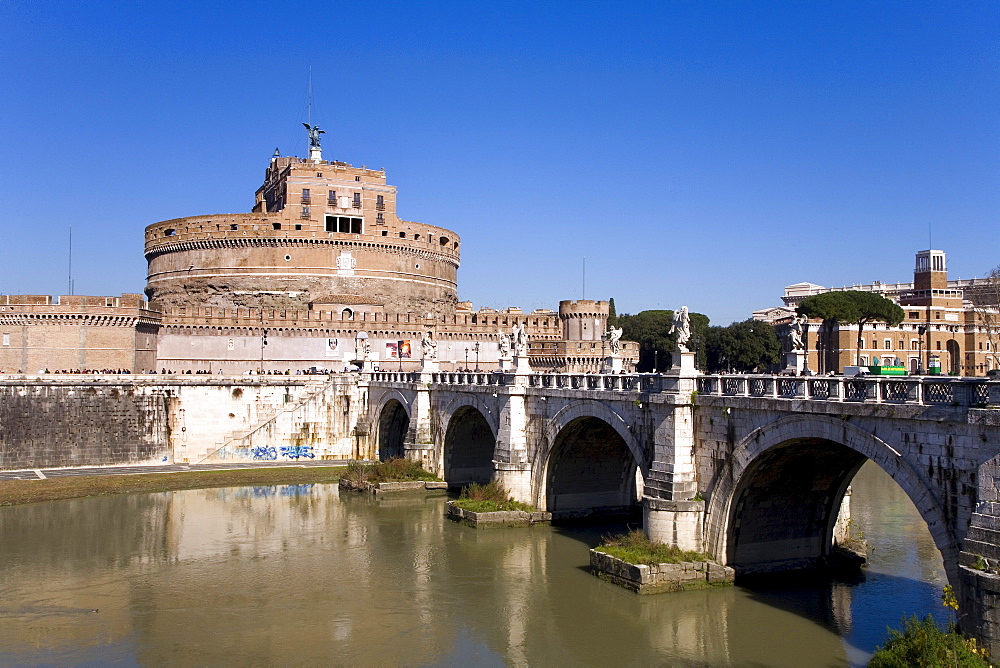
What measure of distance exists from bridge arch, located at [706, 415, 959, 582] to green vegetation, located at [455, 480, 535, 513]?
1081 centimetres

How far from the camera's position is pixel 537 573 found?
87.4 feet

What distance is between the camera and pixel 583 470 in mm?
33375

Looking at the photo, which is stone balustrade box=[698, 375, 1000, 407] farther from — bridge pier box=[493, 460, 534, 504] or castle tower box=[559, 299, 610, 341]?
castle tower box=[559, 299, 610, 341]

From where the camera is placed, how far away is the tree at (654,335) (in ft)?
303

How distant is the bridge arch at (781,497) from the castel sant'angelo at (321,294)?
3743 cm

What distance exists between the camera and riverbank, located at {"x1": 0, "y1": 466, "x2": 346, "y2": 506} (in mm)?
38094

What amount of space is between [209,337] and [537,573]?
39.6 meters

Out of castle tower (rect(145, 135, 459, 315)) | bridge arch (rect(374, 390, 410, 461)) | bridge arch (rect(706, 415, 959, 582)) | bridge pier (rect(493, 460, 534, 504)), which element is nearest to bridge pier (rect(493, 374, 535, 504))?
bridge pier (rect(493, 460, 534, 504))

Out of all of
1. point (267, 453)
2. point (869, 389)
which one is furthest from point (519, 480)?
point (267, 453)

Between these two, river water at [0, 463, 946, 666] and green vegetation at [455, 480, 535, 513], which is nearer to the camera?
river water at [0, 463, 946, 666]

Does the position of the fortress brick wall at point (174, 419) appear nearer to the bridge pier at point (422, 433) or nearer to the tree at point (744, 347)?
the bridge pier at point (422, 433)

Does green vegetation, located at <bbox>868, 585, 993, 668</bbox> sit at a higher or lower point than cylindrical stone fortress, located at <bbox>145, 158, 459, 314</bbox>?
lower

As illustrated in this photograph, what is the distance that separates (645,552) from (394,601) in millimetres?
6959

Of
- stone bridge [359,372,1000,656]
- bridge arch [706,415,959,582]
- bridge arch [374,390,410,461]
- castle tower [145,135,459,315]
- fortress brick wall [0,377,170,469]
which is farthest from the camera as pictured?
castle tower [145,135,459,315]
